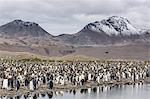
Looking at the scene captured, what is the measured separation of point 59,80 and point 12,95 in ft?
41.1

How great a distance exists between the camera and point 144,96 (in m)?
49.5

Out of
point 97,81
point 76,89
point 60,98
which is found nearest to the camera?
point 60,98

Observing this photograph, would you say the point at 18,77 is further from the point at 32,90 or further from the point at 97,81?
the point at 97,81

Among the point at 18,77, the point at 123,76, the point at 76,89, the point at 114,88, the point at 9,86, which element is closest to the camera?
the point at 9,86

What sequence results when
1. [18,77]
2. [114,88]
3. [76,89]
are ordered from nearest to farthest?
[18,77] < [76,89] < [114,88]

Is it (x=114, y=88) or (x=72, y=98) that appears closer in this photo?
(x=72, y=98)

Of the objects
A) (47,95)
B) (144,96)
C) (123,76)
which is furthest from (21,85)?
(123,76)

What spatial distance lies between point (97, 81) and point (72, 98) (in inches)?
727

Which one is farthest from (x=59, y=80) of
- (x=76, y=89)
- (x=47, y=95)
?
(x=47, y=95)

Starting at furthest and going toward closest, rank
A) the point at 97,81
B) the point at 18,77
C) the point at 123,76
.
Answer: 1. the point at 123,76
2. the point at 97,81
3. the point at 18,77

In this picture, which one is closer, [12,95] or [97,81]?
[12,95]

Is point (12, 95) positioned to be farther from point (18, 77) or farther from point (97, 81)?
point (97, 81)

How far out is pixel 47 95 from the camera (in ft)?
148

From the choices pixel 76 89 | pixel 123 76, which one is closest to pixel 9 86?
pixel 76 89
